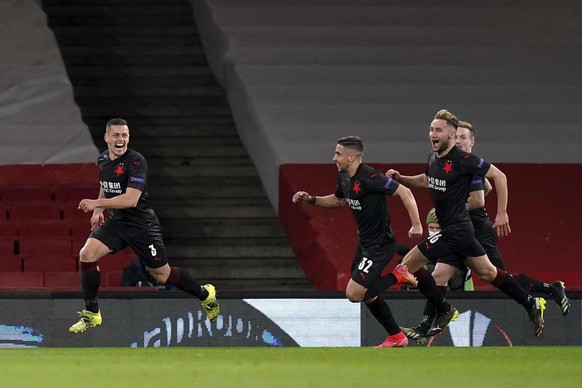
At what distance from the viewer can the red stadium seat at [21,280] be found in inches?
570

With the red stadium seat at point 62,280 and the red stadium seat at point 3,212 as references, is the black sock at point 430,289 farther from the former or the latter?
A: the red stadium seat at point 3,212

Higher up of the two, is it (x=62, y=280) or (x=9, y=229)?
(x=9, y=229)

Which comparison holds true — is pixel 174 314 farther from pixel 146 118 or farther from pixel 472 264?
pixel 146 118

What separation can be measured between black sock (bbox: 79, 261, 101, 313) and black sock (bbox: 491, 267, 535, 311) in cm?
324

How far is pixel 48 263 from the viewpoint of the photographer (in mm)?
15484

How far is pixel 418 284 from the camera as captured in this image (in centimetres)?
Result: 1061

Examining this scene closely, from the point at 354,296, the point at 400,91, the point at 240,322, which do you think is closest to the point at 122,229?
the point at 240,322

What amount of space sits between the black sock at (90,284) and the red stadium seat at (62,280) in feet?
13.0

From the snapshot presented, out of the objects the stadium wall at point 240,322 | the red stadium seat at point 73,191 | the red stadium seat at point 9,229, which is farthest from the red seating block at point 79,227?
the stadium wall at point 240,322

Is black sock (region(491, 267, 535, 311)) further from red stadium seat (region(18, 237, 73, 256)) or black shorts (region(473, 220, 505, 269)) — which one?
red stadium seat (region(18, 237, 73, 256))

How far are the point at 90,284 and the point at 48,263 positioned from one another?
5.00 metres

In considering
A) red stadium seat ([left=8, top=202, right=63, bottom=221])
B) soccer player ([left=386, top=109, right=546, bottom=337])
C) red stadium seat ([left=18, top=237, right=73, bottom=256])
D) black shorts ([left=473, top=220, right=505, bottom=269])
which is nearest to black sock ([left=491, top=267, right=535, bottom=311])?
soccer player ([left=386, top=109, right=546, bottom=337])

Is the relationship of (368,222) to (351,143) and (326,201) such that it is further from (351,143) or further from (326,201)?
(351,143)

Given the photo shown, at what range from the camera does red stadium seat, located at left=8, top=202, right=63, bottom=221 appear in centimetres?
1625
